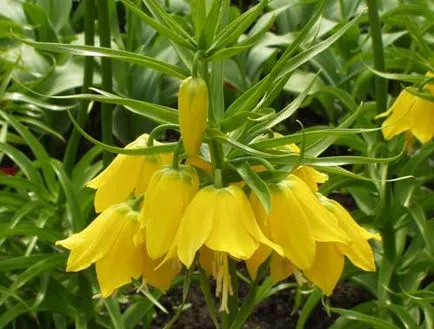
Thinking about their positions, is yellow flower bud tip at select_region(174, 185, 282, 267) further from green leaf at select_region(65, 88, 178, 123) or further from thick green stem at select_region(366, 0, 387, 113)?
thick green stem at select_region(366, 0, 387, 113)

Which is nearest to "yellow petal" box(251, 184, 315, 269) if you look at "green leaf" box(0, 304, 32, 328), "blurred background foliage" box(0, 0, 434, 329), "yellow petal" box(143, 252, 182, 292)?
"yellow petal" box(143, 252, 182, 292)

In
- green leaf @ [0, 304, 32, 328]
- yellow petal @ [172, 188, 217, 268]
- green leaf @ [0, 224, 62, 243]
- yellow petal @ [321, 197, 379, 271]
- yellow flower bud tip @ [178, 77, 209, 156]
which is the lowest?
green leaf @ [0, 304, 32, 328]

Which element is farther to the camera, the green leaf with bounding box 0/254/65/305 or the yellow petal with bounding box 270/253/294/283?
the green leaf with bounding box 0/254/65/305

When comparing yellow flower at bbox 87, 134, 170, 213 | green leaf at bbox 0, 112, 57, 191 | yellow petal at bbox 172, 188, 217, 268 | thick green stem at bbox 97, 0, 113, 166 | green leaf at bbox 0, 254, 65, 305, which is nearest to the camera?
yellow petal at bbox 172, 188, 217, 268

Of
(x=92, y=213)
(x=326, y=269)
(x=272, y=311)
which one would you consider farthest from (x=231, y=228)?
(x=272, y=311)

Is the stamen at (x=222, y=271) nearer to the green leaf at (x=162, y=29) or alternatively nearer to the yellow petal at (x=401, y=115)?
the green leaf at (x=162, y=29)

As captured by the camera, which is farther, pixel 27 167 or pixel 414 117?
pixel 27 167

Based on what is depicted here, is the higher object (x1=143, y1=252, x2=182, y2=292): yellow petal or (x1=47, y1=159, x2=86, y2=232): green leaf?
(x1=143, y1=252, x2=182, y2=292): yellow petal

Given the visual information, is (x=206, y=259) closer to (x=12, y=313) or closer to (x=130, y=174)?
(x=130, y=174)
